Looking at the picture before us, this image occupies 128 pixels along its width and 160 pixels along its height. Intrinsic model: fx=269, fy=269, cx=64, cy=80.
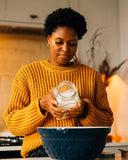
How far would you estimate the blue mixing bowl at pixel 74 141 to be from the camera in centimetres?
71

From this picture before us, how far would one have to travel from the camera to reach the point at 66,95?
0.87 metres

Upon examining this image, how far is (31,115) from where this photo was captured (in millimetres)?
1008

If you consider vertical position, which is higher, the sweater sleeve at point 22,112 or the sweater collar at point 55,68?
the sweater collar at point 55,68

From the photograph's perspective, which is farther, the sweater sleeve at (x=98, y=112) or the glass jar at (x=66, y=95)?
the sweater sleeve at (x=98, y=112)

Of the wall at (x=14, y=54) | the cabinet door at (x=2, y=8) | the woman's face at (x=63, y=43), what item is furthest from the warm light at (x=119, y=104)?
the woman's face at (x=63, y=43)

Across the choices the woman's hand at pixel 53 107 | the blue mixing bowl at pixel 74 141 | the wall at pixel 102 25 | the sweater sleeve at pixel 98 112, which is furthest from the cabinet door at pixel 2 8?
the blue mixing bowl at pixel 74 141

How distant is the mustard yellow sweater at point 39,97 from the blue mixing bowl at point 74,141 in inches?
9.8

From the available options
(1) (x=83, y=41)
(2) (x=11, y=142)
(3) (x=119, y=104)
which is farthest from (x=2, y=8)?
(3) (x=119, y=104)

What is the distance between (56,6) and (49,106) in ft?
5.95

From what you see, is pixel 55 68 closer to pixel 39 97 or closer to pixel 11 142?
pixel 39 97

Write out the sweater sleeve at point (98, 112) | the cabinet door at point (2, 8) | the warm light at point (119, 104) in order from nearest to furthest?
the sweater sleeve at point (98, 112) → the cabinet door at point (2, 8) → the warm light at point (119, 104)

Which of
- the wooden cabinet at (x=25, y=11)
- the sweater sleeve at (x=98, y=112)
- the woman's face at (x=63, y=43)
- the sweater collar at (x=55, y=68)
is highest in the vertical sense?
the wooden cabinet at (x=25, y=11)

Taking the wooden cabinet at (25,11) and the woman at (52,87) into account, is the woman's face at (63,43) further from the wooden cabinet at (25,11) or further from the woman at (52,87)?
the wooden cabinet at (25,11)

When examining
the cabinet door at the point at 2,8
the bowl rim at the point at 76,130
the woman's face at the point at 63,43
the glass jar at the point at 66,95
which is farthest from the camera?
the cabinet door at the point at 2,8
